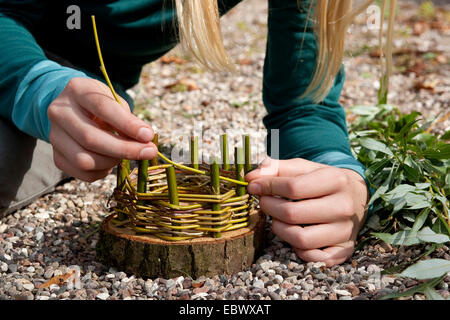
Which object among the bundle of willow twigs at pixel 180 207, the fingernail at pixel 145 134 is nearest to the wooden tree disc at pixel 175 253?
the bundle of willow twigs at pixel 180 207

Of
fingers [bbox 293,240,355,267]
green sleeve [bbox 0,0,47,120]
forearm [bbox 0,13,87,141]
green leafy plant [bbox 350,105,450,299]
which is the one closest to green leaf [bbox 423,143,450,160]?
green leafy plant [bbox 350,105,450,299]

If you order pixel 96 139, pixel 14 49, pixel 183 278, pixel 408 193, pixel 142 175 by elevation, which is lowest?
pixel 183 278

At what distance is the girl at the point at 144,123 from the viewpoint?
1.22 metres

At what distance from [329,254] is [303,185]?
0.20 m

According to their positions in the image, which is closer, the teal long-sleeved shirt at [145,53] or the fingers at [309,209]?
the fingers at [309,209]

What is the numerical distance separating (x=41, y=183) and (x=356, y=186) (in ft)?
3.53

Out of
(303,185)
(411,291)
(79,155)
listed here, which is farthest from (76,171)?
(411,291)

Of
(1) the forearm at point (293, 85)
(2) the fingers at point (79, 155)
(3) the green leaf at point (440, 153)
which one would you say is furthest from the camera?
(1) the forearm at point (293, 85)

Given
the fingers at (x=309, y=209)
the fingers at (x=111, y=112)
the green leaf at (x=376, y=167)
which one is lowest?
the fingers at (x=309, y=209)

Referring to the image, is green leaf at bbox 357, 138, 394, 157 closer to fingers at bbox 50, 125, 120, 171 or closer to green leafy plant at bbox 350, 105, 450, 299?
green leafy plant at bbox 350, 105, 450, 299

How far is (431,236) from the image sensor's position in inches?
50.9

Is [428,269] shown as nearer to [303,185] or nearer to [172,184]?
[303,185]

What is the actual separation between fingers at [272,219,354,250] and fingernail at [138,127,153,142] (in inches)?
17.1

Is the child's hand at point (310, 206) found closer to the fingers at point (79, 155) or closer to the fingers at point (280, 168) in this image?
the fingers at point (280, 168)
